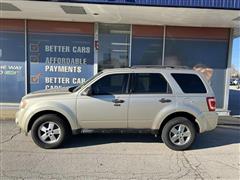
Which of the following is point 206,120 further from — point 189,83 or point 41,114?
point 41,114

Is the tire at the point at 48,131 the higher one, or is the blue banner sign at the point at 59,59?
the blue banner sign at the point at 59,59

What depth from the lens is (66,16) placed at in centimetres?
959

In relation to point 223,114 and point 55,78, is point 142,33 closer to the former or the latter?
point 55,78

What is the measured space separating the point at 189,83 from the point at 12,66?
7.38 m

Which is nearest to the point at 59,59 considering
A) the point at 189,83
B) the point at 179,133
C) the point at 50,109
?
the point at 50,109

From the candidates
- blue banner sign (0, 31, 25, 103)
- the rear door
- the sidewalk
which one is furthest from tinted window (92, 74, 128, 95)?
blue banner sign (0, 31, 25, 103)

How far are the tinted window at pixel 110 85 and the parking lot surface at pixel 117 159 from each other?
1.29m

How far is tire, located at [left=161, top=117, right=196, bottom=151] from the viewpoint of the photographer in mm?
6070

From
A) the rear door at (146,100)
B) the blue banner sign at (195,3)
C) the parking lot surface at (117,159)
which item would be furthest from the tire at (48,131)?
the blue banner sign at (195,3)

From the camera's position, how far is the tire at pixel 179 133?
607 centimetres

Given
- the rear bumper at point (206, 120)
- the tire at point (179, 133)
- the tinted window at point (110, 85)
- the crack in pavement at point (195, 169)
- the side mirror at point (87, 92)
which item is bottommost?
the crack in pavement at point (195, 169)

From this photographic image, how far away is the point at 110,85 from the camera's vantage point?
20.0ft

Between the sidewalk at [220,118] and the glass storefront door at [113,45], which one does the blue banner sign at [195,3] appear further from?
the sidewalk at [220,118]

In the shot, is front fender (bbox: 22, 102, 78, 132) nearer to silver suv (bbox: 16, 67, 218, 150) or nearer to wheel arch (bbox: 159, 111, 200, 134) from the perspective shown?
silver suv (bbox: 16, 67, 218, 150)
